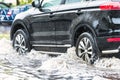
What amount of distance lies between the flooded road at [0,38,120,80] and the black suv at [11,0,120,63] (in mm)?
209

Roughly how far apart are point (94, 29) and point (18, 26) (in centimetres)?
363

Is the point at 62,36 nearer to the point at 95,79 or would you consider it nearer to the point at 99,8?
the point at 99,8

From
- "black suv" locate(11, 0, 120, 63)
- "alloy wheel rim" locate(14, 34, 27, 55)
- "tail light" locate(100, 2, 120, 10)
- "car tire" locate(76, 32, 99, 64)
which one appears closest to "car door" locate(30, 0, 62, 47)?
"black suv" locate(11, 0, 120, 63)

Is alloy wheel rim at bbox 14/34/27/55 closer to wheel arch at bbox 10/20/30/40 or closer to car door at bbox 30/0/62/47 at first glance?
wheel arch at bbox 10/20/30/40

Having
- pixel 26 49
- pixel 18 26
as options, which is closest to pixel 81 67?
pixel 26 49

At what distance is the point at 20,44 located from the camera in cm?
1138

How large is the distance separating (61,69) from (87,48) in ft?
2.71

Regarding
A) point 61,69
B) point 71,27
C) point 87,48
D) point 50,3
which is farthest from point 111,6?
point 50,3

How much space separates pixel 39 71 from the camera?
326 inches

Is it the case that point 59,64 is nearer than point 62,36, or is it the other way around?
point 59,64

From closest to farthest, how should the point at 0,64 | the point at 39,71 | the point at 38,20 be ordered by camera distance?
1. the point at 39,71
2. the point at 0,64
3. the point at 38,20

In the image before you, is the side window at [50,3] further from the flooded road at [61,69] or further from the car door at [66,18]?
the flooded road at [61,69]

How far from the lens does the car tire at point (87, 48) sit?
8602mm

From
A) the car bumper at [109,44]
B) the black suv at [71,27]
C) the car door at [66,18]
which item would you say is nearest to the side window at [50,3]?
the black suv at [71,27]
